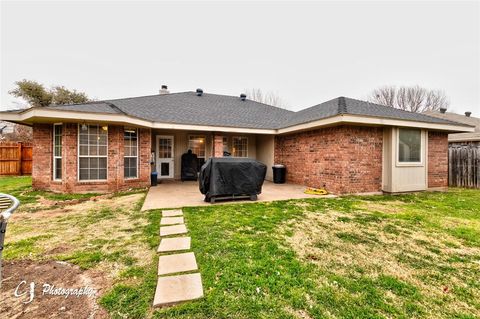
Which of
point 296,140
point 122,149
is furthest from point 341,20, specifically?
point 122,149

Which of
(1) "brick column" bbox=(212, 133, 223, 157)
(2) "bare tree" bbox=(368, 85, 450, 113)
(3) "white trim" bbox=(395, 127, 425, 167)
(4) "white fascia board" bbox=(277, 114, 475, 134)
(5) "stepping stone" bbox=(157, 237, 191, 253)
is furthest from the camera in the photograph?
(2) "bare tree" bbox=(368, 85, 450, 113)

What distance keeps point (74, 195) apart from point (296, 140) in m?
8.64

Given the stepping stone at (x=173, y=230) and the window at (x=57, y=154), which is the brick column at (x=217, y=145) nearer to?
the window at (x=57, y=154)

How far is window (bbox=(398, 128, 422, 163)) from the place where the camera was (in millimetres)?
7258

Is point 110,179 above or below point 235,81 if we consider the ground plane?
below

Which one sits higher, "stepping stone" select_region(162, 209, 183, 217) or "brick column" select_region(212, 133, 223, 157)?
"brick column" select_region(212, 133, 223, 157)

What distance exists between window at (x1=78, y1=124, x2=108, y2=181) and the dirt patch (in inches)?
209

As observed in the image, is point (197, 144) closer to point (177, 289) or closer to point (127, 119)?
point (127, 119)

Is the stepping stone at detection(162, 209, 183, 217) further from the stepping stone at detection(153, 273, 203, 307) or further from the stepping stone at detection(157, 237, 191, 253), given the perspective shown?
the stepping stone at detection(153, 273, 203, 307)

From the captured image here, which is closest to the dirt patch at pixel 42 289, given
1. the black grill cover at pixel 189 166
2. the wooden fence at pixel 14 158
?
the black grill cover at pixel 189 166

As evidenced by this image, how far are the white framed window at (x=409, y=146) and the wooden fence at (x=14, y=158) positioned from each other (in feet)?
62.8

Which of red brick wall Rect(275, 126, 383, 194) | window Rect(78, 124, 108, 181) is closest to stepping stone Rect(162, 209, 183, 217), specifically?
window Rect(78, 124, 108, 181)

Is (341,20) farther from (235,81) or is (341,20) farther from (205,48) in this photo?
(235,81)

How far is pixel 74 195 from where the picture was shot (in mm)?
6648
